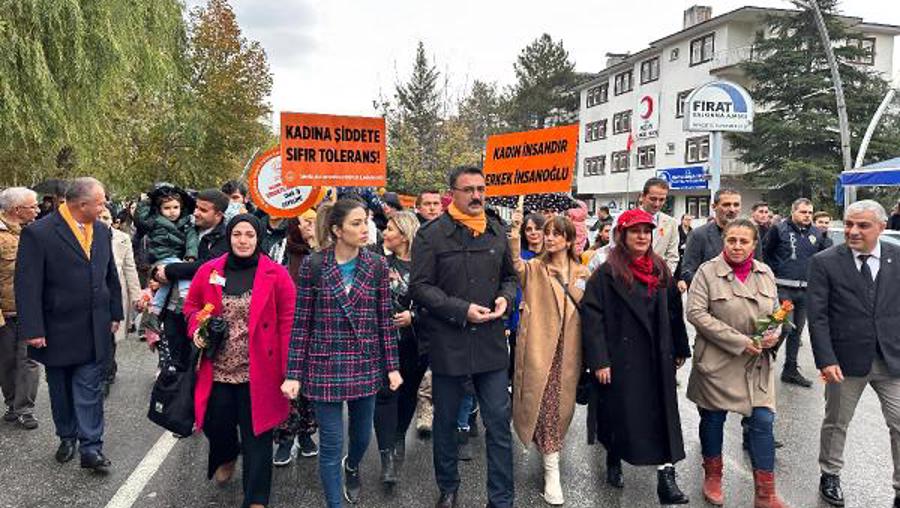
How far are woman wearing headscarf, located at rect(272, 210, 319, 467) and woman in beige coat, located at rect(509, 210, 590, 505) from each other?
4.74 feet

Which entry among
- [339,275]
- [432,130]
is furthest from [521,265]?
[432,130]

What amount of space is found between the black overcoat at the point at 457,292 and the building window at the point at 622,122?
160 feet

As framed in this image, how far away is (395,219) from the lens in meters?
5.33

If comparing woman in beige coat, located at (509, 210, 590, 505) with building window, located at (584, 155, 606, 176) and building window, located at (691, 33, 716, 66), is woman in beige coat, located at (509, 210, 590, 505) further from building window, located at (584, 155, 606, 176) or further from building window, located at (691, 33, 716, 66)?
building window, located at (584, 155, 606, 176)

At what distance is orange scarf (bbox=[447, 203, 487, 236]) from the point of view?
4.26m

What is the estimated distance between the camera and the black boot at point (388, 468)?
15.1 ft

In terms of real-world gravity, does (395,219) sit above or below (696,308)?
above

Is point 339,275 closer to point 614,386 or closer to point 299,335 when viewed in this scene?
point 299,335

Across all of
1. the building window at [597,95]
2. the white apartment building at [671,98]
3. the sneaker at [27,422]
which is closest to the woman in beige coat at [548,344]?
the sneaker at [27,422]

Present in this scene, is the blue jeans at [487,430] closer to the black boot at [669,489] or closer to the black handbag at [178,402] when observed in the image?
the black boot at [669,489]

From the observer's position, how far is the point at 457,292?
13.8 ft

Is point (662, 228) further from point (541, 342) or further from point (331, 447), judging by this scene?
point (331, 447)

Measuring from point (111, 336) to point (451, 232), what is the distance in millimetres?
2878

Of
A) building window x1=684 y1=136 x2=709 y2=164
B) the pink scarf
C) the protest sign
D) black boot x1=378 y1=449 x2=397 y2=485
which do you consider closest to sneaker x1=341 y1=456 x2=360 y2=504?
black boot x1=378 y1=449 x2=397 y2=485
